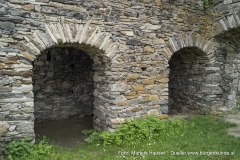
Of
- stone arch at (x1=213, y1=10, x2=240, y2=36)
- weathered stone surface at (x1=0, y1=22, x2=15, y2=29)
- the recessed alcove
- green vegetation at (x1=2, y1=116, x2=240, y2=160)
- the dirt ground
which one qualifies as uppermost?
stone arch at (x1=213, y1=10, x2=240, y2=36)

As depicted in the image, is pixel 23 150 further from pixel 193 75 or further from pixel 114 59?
pixel 193 75

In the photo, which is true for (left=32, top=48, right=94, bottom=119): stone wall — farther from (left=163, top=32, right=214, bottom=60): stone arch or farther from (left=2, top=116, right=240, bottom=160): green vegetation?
(left=163, top=32, right=214, bottom=60): stone arch

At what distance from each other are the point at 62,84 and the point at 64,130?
1565 millimetres

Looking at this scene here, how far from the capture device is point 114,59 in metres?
4.50

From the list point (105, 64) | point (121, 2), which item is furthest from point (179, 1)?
point (105, 64)

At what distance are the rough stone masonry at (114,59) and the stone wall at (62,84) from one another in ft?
0.09

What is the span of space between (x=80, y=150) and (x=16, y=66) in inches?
75.0

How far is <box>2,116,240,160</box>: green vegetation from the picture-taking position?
380 centimetres

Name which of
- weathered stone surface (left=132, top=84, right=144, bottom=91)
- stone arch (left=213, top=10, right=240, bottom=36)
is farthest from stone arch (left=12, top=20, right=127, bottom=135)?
stone arch (left=213, top=10, right=240, bottom=36)

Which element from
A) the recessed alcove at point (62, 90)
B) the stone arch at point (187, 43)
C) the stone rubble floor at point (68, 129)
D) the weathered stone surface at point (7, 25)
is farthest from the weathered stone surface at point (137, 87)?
the weathered stone surface at point (7, 25)

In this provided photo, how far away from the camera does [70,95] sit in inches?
270

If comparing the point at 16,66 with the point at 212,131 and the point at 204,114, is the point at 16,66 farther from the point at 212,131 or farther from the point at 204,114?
the point at 204,114

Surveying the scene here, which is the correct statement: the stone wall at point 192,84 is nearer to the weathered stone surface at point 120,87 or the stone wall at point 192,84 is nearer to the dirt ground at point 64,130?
the weathered stone surface at point 120,87

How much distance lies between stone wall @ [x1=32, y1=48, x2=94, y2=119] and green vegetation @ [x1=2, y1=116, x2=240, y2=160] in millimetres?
1963
